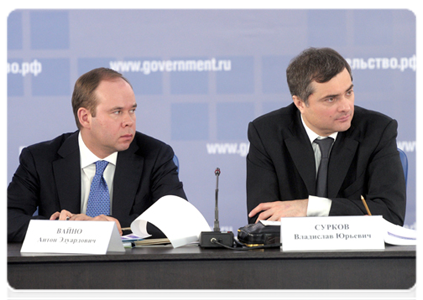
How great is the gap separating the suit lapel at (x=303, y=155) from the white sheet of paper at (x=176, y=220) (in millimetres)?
828

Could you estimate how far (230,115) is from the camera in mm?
3756

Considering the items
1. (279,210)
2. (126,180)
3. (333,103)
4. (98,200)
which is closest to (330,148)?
(333,103)

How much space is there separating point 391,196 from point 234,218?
5.91 ft

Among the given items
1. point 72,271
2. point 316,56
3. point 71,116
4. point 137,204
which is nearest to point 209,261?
point 72,271

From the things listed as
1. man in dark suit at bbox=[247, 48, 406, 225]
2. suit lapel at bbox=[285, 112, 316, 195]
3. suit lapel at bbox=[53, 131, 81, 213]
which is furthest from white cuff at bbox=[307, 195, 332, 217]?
suit lapel at bbox=[53, 131, 81, 213]

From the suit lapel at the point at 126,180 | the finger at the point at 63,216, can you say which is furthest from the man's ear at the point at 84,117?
the finger at the point at 63,216

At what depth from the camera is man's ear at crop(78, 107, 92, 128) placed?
2.39 meters

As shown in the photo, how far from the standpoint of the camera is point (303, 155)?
2.35 m

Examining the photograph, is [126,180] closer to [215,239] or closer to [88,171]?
[88,171]

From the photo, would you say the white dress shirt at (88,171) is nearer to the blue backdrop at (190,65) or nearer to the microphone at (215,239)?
the microphone at (215,239)

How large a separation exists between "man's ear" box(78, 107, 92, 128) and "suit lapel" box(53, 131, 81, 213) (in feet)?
0.45

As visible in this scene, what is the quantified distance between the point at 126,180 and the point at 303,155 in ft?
2.84

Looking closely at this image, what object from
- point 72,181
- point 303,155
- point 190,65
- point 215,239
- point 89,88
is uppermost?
point 190,65

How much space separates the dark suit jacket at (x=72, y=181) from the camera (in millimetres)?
2289
